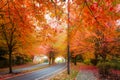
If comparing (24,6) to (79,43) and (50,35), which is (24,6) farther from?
(79,43)

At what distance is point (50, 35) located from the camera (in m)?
9.97

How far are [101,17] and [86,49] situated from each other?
1809 cm

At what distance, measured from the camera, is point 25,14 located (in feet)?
30.6

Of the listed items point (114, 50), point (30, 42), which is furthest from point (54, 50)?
point (114, 50)

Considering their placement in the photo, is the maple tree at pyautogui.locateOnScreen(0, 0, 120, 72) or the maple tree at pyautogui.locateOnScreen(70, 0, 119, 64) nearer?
the maple tree at pyautogui.locateOnScreen(70, 0, 119, 64)

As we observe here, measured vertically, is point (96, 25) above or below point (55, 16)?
below

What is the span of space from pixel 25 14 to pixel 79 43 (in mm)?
16834

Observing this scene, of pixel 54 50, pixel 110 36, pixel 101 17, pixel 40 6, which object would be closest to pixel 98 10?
pixel 101 17

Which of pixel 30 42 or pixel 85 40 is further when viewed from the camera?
pixel 30 42

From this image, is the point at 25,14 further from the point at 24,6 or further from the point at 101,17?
the point at 101,17

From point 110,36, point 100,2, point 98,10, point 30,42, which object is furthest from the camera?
point 30,42

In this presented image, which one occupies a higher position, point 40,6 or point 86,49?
point 40,6

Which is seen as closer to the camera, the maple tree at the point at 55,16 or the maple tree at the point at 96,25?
the maple tree at the point at 96,25

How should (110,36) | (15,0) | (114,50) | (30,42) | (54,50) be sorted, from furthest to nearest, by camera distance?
(54,50)
(30,42)
(114,50)
(110,36)
(15,0)
